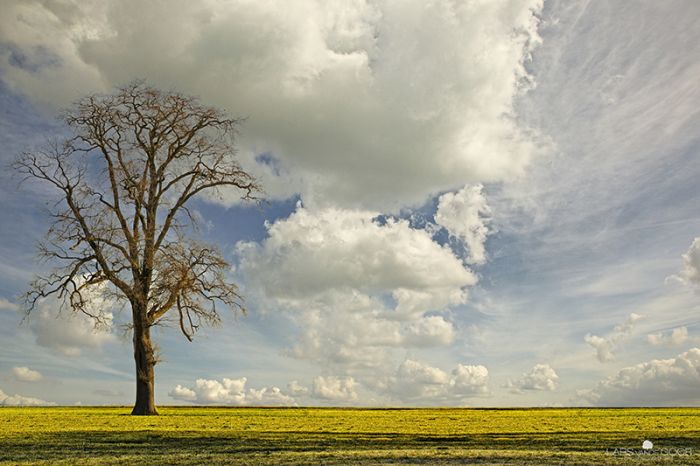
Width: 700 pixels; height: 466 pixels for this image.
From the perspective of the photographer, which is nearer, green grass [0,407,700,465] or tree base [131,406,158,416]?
green grass [0,407,700,465]

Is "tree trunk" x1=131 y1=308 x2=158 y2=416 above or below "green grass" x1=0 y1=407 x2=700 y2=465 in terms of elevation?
above

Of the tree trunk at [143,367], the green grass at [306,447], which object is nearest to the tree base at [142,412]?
the tree trunk at [143,367]

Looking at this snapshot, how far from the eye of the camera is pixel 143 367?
34.5m

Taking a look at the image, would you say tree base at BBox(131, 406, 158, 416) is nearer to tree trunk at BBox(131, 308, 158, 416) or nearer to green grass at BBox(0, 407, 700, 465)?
tree trunk at BBox(131, 308, 158, 416)

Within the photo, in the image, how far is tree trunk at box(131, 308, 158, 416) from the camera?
34281 mm

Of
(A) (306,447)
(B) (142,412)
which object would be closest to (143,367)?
(B) (142,412)

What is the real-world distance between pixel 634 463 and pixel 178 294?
2729 centimetres

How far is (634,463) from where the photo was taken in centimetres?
1132

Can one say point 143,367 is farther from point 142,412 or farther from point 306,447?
point 306,447

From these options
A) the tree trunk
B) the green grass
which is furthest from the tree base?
the green grass

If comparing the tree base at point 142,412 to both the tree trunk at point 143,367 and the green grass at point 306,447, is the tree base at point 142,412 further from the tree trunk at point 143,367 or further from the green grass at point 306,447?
the green grass at point 306,447

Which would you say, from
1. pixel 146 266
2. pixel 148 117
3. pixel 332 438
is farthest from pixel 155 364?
pixel 332 438

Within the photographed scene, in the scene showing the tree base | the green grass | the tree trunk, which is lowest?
the green grass

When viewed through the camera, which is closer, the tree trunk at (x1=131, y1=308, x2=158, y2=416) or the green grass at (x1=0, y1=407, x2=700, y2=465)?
the green grass at (x1=0, y1=407, x2=700, y2=465)
